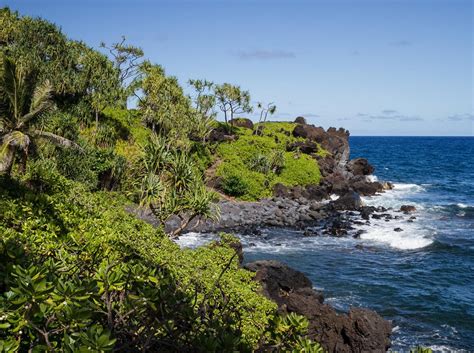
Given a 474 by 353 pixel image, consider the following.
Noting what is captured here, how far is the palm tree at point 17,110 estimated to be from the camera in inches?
798

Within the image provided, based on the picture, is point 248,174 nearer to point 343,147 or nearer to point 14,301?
point 343,147

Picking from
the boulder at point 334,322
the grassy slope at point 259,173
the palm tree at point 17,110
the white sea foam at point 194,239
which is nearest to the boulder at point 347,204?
the grassy slope at point 259,173

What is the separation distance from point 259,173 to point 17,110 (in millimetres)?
38992

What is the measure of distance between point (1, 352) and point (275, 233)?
122 ft

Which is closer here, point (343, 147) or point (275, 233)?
point (275, 233)

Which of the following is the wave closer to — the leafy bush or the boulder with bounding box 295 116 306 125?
the leafy bush

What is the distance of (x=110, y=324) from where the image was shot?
4996 millimetres

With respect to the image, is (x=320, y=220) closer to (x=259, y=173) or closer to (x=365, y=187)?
(x=259, y=173)

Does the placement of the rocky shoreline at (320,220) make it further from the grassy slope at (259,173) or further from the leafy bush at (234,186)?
the leafy bush at (234,186)

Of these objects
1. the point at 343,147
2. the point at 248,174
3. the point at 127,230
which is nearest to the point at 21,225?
the point at 127,230

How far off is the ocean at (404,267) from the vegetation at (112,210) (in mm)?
8012

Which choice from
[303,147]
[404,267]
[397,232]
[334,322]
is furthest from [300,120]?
[334,322]

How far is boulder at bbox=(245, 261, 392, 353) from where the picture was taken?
58.2 ft

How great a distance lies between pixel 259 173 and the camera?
57.5 metres
